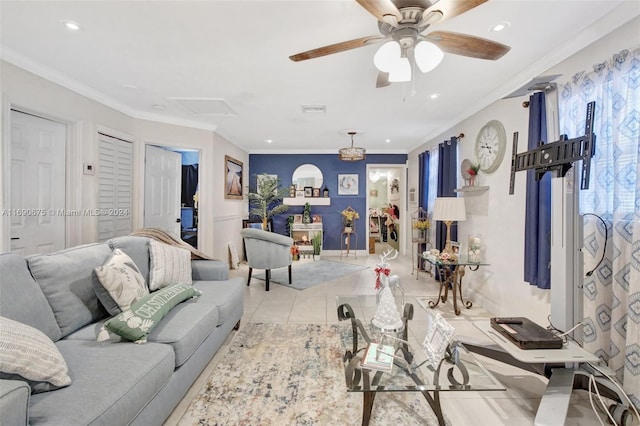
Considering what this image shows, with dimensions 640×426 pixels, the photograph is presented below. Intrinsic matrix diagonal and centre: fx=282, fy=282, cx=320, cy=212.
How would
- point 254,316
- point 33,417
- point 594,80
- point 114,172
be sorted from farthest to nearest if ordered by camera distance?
point 114,172, point 254,316, point 594,80, point 33,417

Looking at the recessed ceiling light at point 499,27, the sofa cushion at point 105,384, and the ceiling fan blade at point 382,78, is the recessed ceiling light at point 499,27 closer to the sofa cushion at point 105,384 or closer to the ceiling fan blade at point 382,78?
the ceiling fan blade at point 382,78

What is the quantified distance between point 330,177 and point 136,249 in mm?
5021

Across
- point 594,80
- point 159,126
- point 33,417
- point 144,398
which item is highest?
point 159,126

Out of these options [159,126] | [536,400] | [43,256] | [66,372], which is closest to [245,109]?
[159,126]

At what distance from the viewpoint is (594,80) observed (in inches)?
79.7

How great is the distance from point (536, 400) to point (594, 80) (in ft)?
7.42

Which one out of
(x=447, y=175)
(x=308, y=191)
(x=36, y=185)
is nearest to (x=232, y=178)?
(x=308, y=191)

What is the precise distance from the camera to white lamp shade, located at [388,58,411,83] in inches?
68.7

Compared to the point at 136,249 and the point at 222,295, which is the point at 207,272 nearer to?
the point at 222,295

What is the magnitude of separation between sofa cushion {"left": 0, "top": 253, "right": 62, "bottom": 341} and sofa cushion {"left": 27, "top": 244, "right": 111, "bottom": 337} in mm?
37

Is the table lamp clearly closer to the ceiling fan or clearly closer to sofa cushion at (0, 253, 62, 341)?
the ceiling fan

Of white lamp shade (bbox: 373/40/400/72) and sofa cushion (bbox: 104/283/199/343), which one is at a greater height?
white lamp shade (bbox: 373/40/400/72)

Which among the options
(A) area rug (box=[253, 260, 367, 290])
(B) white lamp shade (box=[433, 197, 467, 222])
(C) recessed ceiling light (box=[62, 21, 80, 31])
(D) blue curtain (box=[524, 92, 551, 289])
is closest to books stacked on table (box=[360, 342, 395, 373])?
(D) blue curtain (box=[524, 92, 551, 289])

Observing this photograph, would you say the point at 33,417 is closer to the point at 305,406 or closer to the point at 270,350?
the point at 305,406
